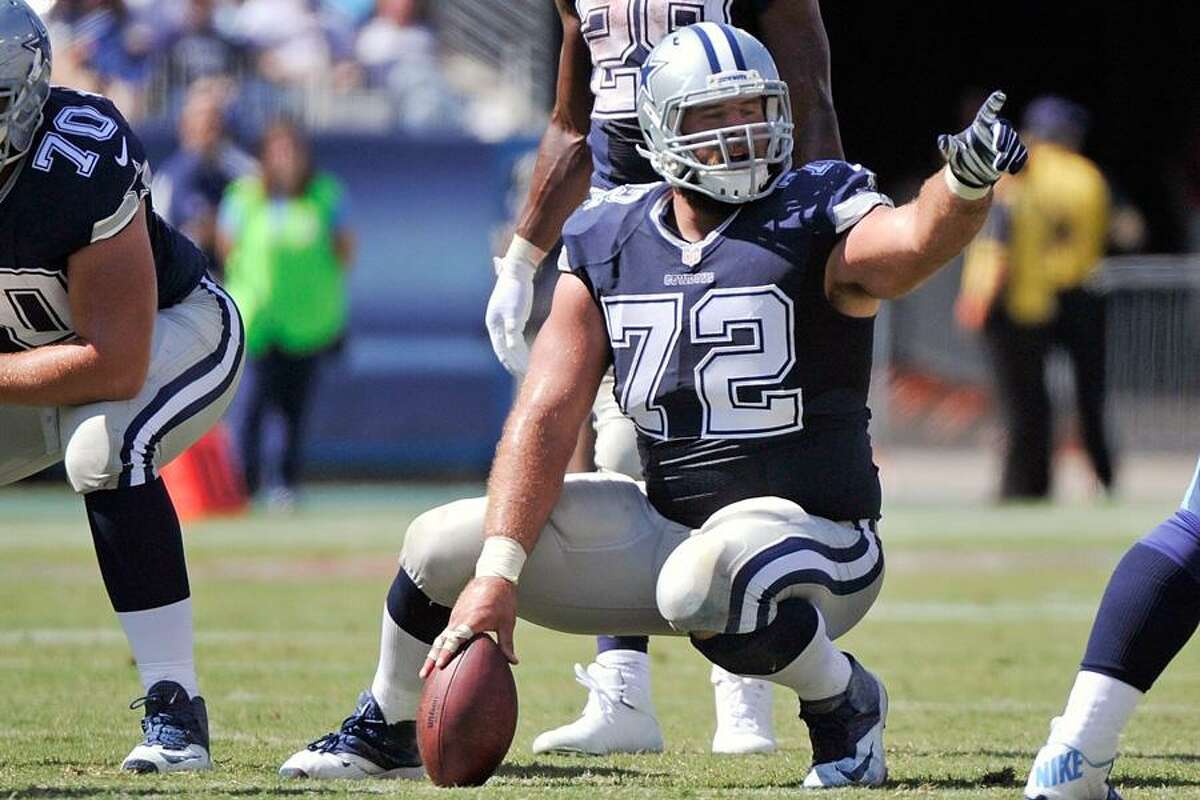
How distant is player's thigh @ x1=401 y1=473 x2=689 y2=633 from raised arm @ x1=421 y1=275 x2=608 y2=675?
6cm

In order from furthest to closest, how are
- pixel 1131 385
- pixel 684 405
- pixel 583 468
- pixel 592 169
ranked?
1. pixel 1131 385
2. pixel 583 468
3. pixel 592 169
4. pixel 684 405

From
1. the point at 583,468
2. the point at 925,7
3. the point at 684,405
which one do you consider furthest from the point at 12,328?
the point at 925,7

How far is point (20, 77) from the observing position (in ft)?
14.4

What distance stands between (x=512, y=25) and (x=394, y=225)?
1.78 meters

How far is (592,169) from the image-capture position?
550 centimetres

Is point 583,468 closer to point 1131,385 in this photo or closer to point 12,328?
point 12,328

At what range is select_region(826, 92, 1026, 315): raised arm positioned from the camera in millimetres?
3631

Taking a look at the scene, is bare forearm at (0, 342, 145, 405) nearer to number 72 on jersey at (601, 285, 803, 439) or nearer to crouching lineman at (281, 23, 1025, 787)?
crouching lineman at (281, 23, 1025, 787)

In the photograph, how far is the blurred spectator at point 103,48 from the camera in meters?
14.4

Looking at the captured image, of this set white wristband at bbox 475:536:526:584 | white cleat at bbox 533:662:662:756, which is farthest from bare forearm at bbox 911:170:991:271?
white cleat at bbox 533:662:662:756

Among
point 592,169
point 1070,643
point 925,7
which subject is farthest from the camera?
point 925,7

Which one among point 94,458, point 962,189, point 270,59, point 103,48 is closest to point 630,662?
point 94,458

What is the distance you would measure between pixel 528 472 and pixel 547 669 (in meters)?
2.36

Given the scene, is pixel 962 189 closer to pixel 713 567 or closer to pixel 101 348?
pixel 713 567
